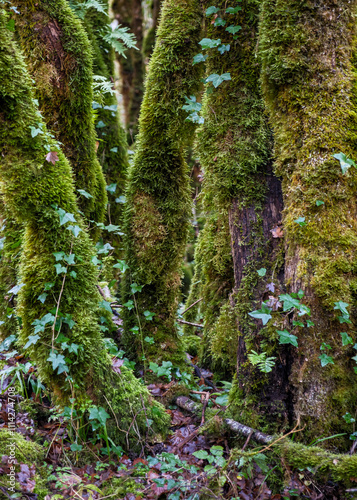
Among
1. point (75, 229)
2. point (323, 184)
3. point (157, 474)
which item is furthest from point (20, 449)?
point (323, 184)

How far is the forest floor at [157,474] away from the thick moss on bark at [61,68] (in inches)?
94.6

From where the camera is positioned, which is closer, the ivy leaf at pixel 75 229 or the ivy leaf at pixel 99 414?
the ivy leaf at pixel 99 414

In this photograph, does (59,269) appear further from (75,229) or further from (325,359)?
(325,359)

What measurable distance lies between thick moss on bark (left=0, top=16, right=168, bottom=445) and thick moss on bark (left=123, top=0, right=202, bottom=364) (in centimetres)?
88

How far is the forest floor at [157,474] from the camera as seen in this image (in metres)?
2.18

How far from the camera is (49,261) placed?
104 inches

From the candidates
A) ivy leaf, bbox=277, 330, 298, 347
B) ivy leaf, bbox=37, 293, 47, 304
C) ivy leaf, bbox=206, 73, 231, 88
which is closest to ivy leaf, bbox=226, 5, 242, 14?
ivy leaf, bbox=206, 73, 231, 88

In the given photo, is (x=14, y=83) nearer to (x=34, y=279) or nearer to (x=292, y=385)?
(x=34, y=279)

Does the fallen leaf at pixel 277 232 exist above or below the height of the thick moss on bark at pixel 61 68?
below

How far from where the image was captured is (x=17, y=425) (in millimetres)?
2814

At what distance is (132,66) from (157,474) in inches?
411

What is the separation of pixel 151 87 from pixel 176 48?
41 cm

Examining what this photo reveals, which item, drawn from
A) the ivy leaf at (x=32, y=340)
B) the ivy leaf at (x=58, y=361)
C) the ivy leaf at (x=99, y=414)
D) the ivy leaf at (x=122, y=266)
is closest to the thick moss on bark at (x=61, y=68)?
the ivy leaf at (x=122, y=266)

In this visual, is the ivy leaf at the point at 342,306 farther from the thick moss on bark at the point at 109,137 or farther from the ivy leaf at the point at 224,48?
the thick moss on bark at the point at 109,137
